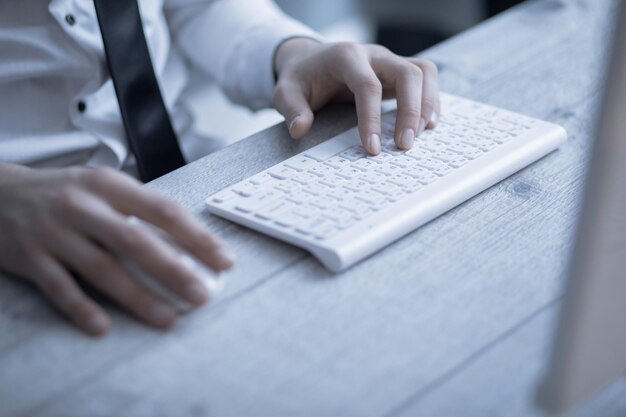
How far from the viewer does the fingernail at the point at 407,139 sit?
75cm

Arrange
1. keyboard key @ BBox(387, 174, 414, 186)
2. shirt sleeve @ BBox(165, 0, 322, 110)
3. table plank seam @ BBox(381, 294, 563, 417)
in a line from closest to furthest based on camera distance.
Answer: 1. table plank seam @ BBox(381, 294, 563, 417)
2. keyboard key @ BBox(387, 174, 414, 186)
3. shirt sleeve @ BBox(165, 0, 322, 110)

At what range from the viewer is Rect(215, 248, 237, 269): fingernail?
22.8 inches

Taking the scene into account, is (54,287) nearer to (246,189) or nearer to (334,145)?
(246,189)

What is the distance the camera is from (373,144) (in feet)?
2.44

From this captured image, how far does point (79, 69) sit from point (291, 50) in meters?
0.27

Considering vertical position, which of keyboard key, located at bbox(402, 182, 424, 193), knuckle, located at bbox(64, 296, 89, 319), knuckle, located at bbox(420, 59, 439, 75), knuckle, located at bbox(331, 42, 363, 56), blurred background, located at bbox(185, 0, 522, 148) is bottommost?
blurred background, located at bbox(185, 0, 522, 148)

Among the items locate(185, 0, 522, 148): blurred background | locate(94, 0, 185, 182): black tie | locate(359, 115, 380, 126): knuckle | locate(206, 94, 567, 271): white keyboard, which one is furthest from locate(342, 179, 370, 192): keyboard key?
locate(185, 0, 522, 148): blurred background

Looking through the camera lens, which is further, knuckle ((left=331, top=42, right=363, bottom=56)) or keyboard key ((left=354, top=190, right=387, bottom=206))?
knuckle ((left=331, top=42, right=363, bottom=56))

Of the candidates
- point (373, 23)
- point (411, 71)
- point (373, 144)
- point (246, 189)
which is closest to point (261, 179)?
point (246, 189)

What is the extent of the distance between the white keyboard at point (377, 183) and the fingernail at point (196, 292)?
10cm

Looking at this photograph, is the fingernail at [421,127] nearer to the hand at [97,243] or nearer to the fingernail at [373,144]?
the fingernail at [373,144]

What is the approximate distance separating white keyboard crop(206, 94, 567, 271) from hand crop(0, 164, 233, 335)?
0.08 m

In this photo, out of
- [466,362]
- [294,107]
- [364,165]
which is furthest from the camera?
[294,107]

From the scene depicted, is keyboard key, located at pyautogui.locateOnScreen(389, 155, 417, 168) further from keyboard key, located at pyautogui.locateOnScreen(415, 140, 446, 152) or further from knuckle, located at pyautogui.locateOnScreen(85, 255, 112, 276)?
→ knuckle, located at pyautogui.locateOnScreen(85, 255, 112, 276)
